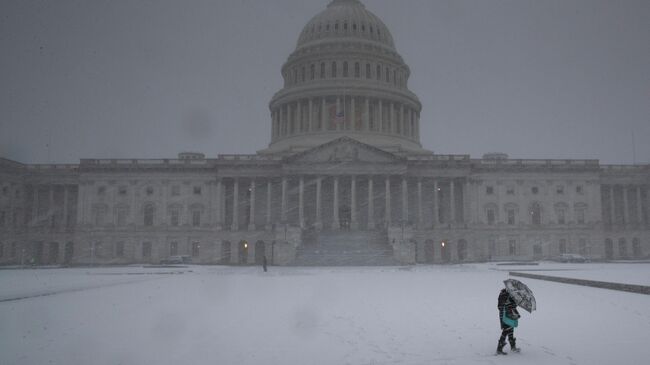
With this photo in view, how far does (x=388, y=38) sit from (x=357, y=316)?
89.2m

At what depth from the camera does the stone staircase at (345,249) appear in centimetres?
5884

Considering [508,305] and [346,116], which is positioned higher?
[346,116]

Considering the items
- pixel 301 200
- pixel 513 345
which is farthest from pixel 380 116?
pixel 513 345

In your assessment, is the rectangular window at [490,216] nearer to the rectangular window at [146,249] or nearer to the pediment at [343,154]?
the pediment at [343,154]

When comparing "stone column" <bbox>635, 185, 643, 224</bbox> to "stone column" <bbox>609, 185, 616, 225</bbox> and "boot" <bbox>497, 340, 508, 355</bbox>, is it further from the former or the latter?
"boot" <bbox>497, 340, 508, 355</bbox>

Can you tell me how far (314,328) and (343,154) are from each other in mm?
57091

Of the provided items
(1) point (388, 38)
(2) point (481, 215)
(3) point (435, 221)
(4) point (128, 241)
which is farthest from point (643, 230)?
(4) point (128, 241)

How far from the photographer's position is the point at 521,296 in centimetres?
1241

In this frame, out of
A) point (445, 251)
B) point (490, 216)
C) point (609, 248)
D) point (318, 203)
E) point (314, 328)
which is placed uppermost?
point (318, 203)

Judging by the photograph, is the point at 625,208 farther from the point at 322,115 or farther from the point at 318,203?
the point at 322,115

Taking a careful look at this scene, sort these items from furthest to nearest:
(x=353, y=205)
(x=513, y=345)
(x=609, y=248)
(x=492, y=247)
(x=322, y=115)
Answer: (x=322, y=115), (x=609, y=248), (x=492, y=247), (x=353, y=205), (x=513, y=345)

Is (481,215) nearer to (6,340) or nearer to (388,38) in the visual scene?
(388,38)

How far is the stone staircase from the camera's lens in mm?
58844

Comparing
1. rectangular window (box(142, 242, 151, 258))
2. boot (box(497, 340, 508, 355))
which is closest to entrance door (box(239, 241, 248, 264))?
rectangular window (box(142, 242, 151, 258))
